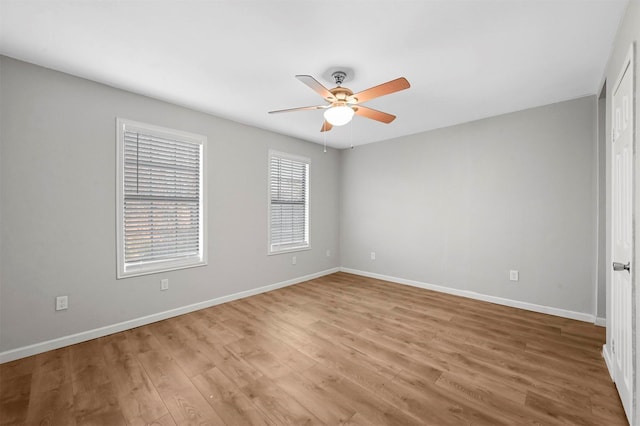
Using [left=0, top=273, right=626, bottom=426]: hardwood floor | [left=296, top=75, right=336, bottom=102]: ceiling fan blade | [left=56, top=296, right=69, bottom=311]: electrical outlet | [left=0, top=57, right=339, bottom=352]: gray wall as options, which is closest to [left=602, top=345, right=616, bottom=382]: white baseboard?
[left=0, top=273, right=626, bottom=426]: hardwood floor

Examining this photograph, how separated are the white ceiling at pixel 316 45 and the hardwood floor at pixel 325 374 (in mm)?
2526

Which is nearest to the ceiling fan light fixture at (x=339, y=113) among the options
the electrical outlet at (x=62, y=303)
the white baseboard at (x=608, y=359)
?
the white baseboard at (x=608, y=359)

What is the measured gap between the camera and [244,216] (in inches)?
157

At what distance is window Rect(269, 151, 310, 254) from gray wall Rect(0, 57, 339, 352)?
3.09ft

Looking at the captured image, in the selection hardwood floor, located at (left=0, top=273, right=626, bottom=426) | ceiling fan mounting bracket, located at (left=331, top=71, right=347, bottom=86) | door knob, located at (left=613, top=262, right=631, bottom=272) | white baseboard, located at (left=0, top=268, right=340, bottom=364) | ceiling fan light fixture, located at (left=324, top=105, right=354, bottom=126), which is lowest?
hardwood floor, located at (left=0, top=273, right=626, bottom=426)

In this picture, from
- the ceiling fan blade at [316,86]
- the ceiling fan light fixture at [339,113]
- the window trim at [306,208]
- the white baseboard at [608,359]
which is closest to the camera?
the ceiling fan blade at [316,86]

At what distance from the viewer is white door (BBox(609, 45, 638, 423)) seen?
1.59 meters

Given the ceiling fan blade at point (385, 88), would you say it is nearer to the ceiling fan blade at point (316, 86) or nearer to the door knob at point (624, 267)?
the ceiling fan blade at point (316, 86)

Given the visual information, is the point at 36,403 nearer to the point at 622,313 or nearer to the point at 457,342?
the point at 457,342

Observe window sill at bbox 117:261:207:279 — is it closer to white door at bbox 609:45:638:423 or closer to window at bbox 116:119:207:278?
window at bbox 116:119:207:278

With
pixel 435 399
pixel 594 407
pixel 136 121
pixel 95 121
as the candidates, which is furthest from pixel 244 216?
pixel 594 407

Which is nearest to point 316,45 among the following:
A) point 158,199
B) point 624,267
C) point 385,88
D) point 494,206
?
point 385,88

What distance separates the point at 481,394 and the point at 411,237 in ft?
9.41

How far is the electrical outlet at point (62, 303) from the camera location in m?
2.49
